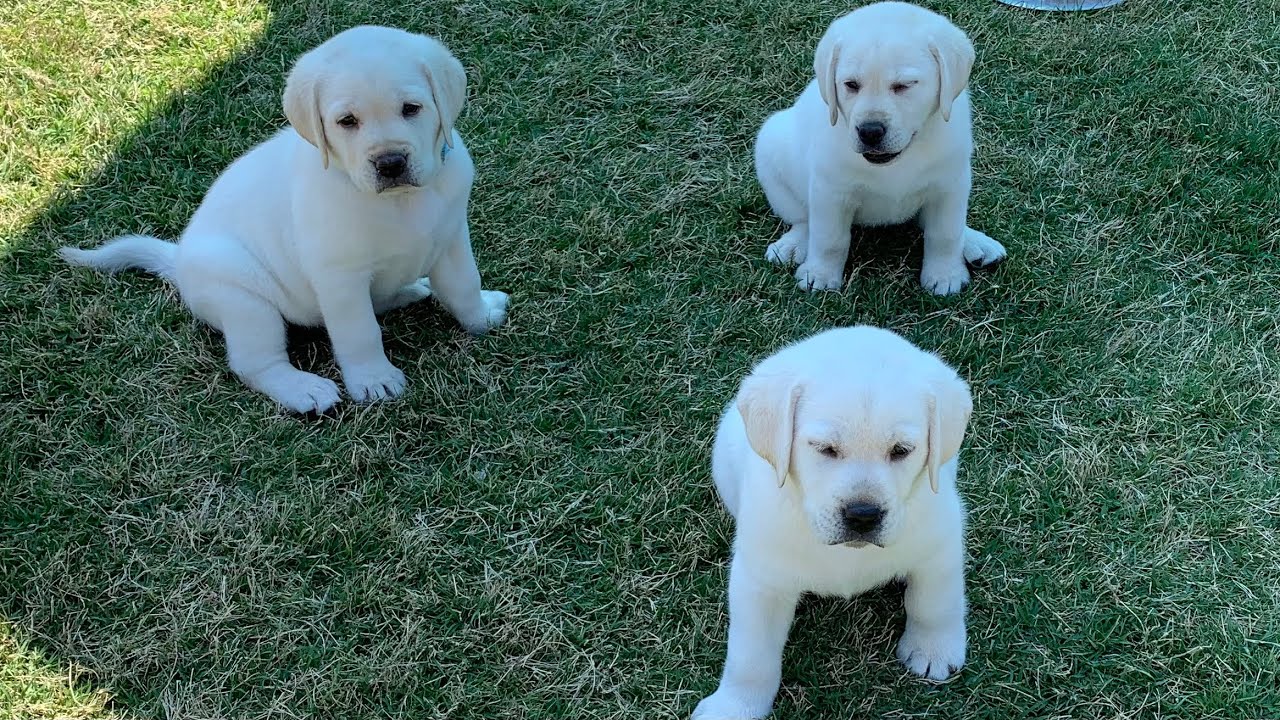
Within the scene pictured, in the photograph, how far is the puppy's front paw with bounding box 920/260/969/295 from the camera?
526 centimetres

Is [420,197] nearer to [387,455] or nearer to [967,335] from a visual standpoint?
[387,455]

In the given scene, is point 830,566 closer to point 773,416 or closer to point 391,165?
point 773,416

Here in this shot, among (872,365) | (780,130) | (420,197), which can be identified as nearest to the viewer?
(872,365)

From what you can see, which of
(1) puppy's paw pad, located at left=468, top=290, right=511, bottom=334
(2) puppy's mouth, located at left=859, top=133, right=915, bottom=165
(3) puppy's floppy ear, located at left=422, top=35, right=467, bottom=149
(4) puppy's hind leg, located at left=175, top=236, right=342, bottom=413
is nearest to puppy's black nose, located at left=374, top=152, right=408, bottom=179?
(3) puppy's floppy ear, located at left=422, top=35, right=467, bottom=149

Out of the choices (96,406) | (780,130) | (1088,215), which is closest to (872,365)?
(780,130)

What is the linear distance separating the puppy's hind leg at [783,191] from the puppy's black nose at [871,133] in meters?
0.76

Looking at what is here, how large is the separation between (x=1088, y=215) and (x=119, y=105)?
5402 mm

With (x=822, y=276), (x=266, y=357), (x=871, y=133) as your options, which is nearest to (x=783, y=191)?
(x=822, y=276)

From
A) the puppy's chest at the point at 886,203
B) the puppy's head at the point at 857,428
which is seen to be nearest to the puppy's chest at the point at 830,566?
the puppy's head at the point at 857,428

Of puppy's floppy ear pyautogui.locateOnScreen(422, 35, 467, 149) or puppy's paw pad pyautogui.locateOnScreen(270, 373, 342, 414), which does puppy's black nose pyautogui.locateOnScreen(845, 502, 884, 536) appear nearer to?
puppy's floppy ear pyautogui.locateOnScreen(422, 35, 467, 149)

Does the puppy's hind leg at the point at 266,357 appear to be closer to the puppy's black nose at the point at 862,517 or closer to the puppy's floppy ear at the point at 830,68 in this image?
the puppy's floppy ear at the point at 830,68

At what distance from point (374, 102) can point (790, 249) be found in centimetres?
221

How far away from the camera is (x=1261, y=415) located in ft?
15.1

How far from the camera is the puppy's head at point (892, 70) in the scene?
14.8 ft
